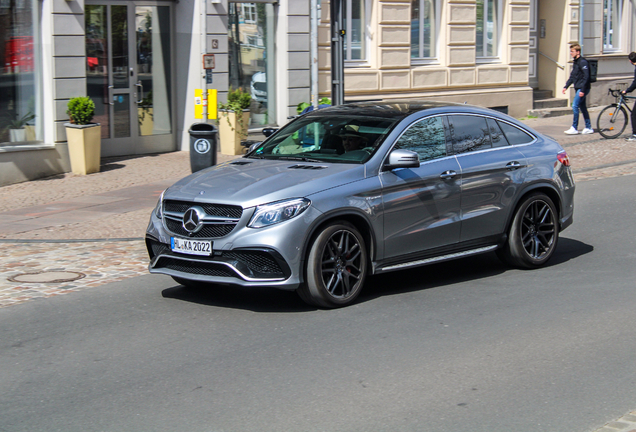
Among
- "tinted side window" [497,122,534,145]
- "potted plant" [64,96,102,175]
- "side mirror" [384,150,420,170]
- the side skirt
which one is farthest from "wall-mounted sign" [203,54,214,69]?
"side mirror" [384,150,420,170]

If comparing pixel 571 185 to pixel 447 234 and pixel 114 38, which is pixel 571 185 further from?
pixel 114 38

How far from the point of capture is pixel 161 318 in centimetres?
684

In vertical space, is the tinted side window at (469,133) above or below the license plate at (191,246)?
above

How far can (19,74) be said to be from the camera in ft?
49.3

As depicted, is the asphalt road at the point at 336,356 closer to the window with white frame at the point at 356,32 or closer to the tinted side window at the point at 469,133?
the tinted side window at the point at 469,133

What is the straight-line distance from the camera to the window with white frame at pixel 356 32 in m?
20.4

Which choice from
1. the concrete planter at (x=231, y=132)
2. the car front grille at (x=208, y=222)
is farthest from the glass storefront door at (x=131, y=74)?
the car front grille at (x=208, y=222)

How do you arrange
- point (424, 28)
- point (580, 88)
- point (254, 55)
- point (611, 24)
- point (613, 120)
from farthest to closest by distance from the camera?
1. point (611, 24)
2. point (424, 28)
3. point (580, 88)
4. point (613, 120)
5. point (254, 55)

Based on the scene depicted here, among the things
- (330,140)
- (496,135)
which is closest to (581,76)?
(496,135)

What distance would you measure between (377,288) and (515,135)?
212 cm

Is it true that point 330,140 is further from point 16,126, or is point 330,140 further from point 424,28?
point 424,28

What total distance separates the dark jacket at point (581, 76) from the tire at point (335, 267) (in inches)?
587

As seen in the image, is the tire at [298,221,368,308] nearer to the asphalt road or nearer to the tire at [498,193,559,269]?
the asphalt road

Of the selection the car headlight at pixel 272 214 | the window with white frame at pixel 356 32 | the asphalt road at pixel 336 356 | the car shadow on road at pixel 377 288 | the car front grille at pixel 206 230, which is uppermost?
the window with white frame at pixel 356 32
